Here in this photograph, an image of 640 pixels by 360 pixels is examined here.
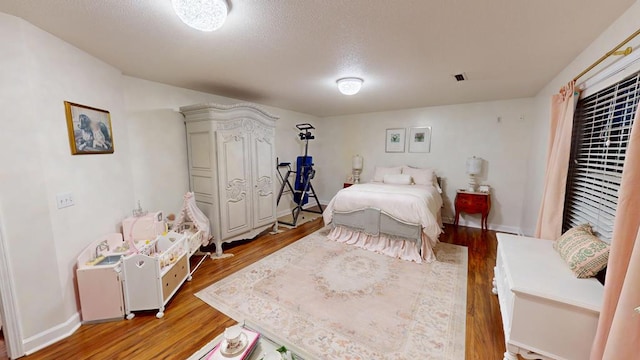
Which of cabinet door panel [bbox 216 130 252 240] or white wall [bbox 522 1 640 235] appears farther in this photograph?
cabinet door panel [bbox 216 130 252 240]

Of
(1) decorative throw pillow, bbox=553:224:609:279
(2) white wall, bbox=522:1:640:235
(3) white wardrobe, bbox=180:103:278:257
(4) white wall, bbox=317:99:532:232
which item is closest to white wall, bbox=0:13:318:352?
(3) white wardrobe, bbox=180:103:278:257

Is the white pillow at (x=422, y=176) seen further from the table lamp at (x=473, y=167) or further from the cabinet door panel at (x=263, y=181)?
the cabinet door panel at (x=263, y=181)

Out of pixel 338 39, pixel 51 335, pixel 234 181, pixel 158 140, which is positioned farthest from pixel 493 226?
pixel 51 335

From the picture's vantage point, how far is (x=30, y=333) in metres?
1.65

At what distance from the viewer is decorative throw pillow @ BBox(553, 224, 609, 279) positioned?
142cm

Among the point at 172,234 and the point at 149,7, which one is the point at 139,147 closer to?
the point at 172,234

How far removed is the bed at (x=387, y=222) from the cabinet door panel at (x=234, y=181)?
1283 mm

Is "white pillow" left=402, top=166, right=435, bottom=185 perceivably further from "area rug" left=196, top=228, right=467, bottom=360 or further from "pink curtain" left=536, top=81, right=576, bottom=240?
"pink curtain" left=536, top=81, right=576, bottom=240

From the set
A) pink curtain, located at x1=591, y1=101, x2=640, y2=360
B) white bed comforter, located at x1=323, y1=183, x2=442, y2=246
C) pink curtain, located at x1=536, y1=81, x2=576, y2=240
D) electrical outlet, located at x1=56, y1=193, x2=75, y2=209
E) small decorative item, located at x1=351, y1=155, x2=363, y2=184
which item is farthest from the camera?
small decorative item, located at x1=351, y1=155, x2=363, y2=184

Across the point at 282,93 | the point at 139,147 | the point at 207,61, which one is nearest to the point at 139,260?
the point at 139,147

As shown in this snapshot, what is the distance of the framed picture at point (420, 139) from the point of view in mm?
4594

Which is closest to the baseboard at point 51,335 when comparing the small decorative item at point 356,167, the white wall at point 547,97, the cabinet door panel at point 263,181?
the cabinet door panel at point 263,181

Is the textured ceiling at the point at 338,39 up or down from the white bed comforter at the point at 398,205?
up

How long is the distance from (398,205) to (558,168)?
A: 5.12ft
